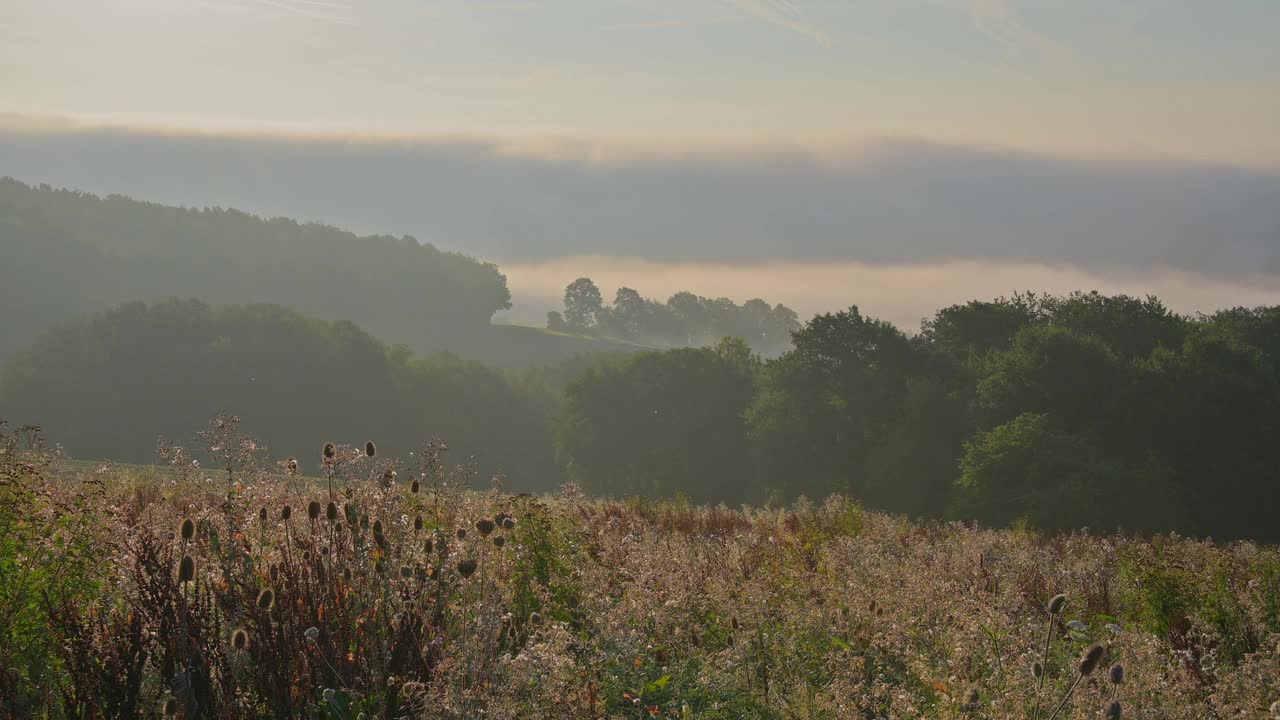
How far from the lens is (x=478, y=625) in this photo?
4477 mm

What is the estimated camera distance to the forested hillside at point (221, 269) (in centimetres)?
9525

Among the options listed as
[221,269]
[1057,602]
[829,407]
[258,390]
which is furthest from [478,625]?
[221,269]

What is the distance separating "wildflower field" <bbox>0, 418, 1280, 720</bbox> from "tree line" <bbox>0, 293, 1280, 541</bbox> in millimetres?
28757

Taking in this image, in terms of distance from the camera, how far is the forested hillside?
9525cm

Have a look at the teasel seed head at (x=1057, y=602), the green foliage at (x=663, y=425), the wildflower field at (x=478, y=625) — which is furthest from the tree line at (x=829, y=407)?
the teasel seed head at (x=1057, y=602)

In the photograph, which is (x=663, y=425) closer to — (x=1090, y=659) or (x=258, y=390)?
(x=258, y=390)

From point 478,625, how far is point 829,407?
41.6m

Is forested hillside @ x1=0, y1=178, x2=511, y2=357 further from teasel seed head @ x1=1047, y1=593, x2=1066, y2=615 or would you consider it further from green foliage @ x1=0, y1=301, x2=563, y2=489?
teasel seed head @ x1=1047, y1=593, x2=1066, y2=615

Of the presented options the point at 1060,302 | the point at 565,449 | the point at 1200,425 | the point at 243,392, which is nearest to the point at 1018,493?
the point at 1200,425

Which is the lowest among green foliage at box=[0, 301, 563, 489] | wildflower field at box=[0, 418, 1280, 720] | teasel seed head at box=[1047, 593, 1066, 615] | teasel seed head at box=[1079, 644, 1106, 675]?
green foliage at box=[0, 301, 563, 489]

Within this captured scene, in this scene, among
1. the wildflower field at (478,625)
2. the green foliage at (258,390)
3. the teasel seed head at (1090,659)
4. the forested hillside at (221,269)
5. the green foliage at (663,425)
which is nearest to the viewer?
the teasel seed head at (1090,659)

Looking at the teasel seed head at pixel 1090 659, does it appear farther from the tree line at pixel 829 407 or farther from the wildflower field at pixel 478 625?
the tree line at pixel 829 407

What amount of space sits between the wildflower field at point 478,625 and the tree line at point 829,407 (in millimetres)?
28757

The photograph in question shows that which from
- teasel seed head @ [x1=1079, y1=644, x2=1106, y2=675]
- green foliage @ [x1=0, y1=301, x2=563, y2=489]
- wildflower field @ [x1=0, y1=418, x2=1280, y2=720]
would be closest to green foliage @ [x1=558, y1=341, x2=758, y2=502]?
green foliage @ [x1=0, y1=301, x2=563, y2=489]
